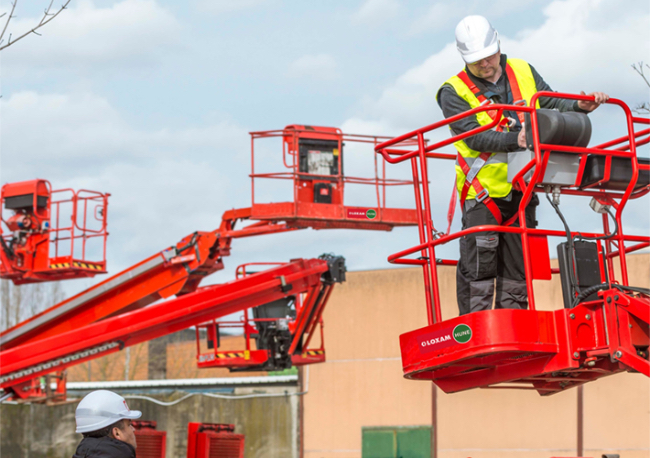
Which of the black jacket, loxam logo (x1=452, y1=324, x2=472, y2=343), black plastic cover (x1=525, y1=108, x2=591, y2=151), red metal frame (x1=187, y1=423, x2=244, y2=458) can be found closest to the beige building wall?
red metal frame (x1=187, y1=423, x2=244, y2=458)

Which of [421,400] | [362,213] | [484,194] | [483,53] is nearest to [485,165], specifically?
[484,194]

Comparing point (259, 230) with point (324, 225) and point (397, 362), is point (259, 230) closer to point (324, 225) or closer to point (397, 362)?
point (324, 225)

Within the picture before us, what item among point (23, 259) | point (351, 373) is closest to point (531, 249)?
point (23, 259)

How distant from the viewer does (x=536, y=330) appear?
16.3ft

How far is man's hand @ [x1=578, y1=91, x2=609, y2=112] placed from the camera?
17.8 feet

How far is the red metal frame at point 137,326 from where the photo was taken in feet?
38.2

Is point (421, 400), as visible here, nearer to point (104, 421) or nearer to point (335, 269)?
point (335, 269)

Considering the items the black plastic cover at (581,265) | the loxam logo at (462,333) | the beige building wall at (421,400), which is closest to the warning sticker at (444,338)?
the loxam logo at (462,333)

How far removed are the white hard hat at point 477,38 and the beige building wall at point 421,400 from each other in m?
9.85

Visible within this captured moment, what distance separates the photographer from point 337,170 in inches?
501

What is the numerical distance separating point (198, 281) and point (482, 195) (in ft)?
27.9

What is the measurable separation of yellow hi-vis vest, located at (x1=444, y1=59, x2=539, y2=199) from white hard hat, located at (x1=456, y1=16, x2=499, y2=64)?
0.73ft

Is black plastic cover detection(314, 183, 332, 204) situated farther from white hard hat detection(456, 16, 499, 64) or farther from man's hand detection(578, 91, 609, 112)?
man's hand detection(578, 91, 609, 112)

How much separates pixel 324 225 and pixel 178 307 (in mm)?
2291
